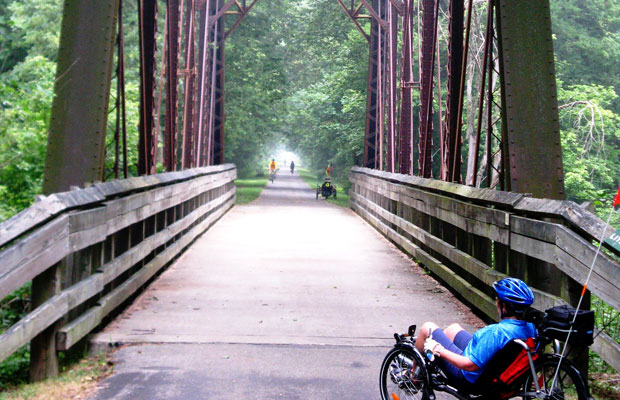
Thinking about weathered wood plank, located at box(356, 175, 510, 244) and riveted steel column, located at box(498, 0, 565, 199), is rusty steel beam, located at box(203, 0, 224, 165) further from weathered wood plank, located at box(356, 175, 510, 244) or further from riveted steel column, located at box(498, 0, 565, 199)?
riveted steel column, located at box(498, 0, 565, 199)

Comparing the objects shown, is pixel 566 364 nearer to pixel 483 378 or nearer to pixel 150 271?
pixel 483 378

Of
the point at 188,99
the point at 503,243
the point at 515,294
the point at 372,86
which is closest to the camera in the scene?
the point at 515,294

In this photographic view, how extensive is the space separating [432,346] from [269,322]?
11.5ft

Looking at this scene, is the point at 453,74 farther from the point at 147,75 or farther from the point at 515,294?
the point at 515,294

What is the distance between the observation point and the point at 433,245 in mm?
10602

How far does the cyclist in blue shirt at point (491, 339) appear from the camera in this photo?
4082 mm

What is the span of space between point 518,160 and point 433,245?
13.2ft

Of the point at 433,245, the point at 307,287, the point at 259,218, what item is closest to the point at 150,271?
the point at 307,287

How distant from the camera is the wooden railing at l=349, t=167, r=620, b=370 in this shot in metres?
4.83

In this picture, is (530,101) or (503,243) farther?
(503,243)

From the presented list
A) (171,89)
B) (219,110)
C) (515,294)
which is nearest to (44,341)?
(515,294)

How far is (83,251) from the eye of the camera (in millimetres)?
6500

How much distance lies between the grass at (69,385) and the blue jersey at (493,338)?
104 inches

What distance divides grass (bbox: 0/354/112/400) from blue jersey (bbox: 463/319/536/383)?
8.68ft
